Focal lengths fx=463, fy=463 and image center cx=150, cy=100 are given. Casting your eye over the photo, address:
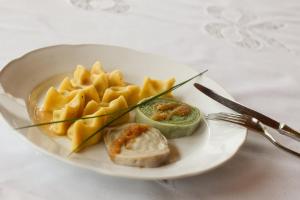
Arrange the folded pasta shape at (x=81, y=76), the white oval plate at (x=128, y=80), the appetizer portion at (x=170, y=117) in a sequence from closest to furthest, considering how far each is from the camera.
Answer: the white oval plate at (x=128, y=80), the appetizer portion at (x=170, y=117), the folded pasta shape at (x=81, y=76)

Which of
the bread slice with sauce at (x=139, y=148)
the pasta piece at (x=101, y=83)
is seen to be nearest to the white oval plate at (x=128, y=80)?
the bread slice with sauce at (x=139, y=148)

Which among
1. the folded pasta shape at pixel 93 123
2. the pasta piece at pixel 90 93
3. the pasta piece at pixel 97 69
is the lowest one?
the folded pasta shape at pixel 93 123

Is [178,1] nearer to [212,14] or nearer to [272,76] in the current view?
[212,14]

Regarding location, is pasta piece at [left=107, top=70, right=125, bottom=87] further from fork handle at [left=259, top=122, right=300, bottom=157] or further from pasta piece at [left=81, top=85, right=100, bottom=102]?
fork handle at [left=259, top=122, right=300, bottom=157]

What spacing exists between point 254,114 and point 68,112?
399 millimetres

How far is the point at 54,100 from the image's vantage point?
97 cm

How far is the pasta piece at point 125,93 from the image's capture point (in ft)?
3.23

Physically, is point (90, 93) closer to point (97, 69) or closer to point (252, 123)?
point (97, 69)

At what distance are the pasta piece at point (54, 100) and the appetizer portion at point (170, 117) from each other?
153mm

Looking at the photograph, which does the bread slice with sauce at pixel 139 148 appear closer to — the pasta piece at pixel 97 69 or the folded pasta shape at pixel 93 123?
the folded pasta shape at pixel 93 123

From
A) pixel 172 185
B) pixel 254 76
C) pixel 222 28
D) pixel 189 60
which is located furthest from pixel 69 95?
pixel 222 28

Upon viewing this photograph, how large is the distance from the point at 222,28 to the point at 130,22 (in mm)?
291

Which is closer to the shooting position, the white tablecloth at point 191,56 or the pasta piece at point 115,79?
the white tablecloth at point 191,56

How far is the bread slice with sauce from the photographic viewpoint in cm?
81
